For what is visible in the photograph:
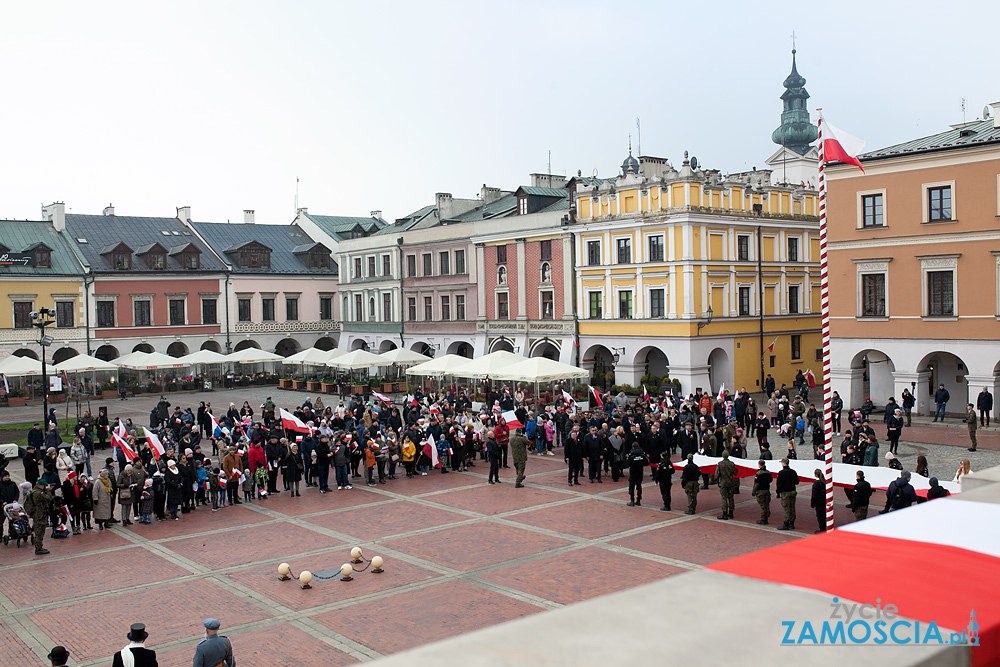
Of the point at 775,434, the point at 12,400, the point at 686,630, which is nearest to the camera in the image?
the point at 686,630

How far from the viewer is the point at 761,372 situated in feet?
150

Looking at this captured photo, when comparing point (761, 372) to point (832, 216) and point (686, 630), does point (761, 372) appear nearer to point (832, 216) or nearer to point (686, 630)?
point (832, 216)

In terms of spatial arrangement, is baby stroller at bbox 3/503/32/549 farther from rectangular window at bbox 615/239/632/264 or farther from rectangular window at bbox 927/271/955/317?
rectangular window at bbox 615/239/632/264

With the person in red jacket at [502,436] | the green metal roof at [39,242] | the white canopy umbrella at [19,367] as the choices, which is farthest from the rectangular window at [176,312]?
the person in red jacket at [502,436]

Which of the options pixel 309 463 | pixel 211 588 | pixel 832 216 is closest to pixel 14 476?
pixel 309 463

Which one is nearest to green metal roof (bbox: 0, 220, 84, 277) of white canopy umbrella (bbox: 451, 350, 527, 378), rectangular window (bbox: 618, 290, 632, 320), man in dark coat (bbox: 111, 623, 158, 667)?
white canopy umbrella (bbox: 451, 350, 527, 378)

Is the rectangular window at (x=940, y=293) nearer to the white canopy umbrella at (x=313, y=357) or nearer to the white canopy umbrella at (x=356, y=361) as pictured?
the white canopy umbrella at (x=356, y=361)

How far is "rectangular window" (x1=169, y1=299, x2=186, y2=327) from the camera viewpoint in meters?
60.4

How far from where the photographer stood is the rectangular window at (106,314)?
57344mm

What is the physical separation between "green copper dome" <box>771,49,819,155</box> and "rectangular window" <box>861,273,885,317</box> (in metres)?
66.0

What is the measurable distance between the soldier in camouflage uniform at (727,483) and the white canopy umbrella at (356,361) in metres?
29.1

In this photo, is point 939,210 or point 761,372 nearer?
point 939,210

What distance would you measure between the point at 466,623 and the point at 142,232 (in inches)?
2287

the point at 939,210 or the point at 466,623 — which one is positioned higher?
the point at 939,210
